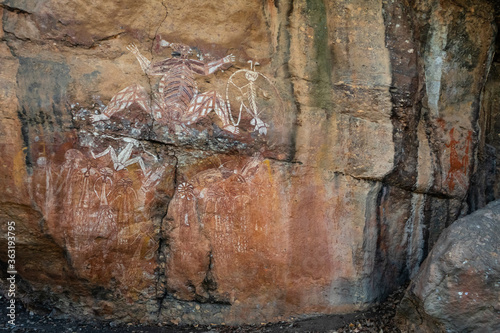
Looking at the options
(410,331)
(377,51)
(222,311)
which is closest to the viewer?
(410,331)

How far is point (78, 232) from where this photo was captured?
3816mm

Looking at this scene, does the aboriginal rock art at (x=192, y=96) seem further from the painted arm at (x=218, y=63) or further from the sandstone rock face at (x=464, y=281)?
the sandstone rock face at (x=464, y=281)

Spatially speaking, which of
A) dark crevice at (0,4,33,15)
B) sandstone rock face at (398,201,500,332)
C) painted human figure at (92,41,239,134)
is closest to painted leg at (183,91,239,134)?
painted human figure at (92,41,239,134)

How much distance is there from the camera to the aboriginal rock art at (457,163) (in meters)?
4.01

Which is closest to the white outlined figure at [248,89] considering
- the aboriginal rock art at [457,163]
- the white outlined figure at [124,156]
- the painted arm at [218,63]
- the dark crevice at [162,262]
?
the painted arm at [218,63]

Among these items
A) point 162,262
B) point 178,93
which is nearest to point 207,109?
point 178,93

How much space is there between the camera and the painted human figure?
3797mm

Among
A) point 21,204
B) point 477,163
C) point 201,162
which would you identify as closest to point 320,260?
point 201,162

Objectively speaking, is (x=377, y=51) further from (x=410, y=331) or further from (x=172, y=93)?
(x=410, y=331)

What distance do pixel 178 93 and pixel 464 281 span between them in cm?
259

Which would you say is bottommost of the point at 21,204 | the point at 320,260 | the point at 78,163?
the point at 320,260

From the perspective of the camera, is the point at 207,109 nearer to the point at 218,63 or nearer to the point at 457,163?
the point at 218,63

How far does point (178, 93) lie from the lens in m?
3.81

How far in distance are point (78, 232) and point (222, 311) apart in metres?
1.41
